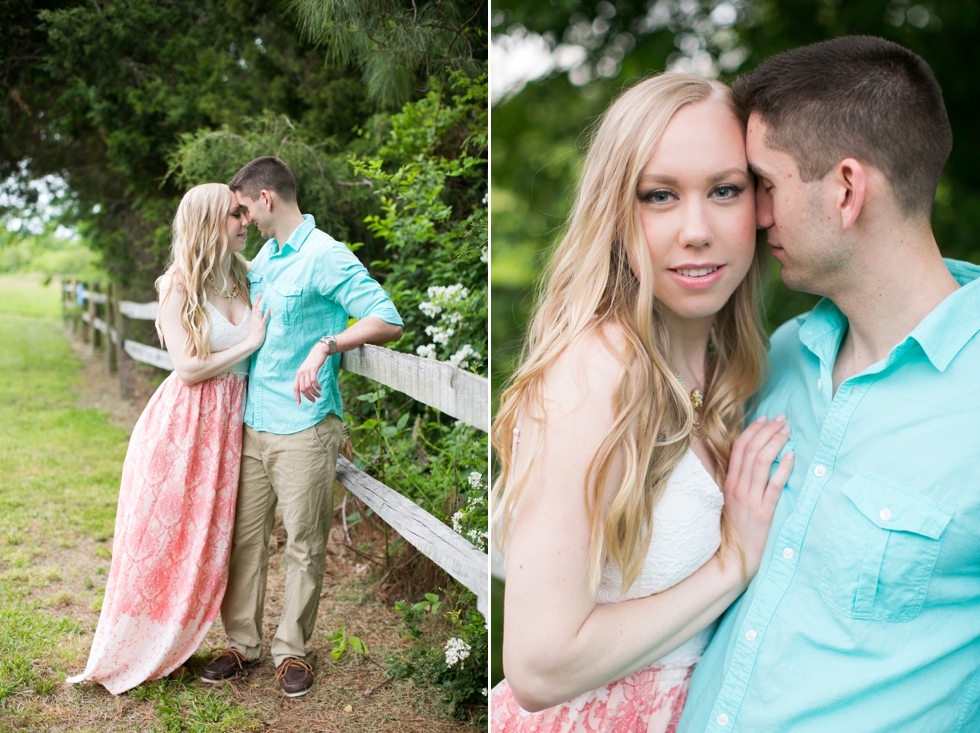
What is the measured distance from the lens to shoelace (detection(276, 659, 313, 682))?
200cm

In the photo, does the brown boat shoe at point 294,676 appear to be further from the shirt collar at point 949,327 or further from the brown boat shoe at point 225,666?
the shirt collar at point 949,327

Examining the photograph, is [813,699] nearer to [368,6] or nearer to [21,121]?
[368,6]

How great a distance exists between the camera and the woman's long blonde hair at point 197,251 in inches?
81.6

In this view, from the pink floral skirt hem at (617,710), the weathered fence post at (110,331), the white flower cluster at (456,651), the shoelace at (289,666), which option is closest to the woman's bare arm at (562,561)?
the pink floral skirt hem at (617,710)

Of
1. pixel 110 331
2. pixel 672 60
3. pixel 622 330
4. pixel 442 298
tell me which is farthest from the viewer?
pixel 672 60

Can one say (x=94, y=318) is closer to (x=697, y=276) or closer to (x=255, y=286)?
(x=255, y=286)

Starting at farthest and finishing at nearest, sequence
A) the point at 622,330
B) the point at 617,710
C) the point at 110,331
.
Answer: the point at 110,331 < the point at 617,710 < the point at 622,330

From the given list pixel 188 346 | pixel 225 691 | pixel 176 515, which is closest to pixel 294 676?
pixel 225 691

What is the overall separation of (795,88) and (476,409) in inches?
35.0

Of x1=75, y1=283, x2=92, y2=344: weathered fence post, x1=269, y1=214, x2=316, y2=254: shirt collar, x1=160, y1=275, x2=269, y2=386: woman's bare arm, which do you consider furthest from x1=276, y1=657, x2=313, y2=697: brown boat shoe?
x1=75, y1=283, x2=92, y2=344: weathered fence post

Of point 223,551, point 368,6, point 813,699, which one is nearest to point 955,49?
point 368,6

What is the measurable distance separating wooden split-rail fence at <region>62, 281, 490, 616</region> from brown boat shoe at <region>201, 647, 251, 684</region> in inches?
22.7

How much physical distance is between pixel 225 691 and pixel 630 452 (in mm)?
1407

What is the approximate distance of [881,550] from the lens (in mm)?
1125
